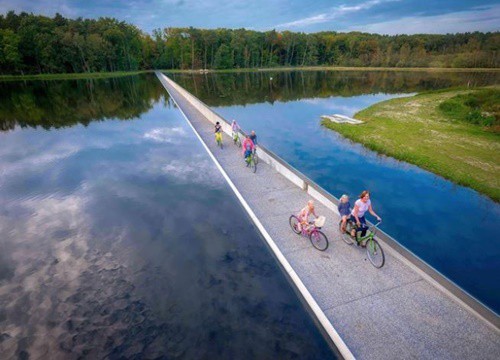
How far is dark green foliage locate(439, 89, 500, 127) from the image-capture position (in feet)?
94.2

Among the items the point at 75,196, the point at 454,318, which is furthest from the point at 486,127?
the point at 75,196

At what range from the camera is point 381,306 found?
7.41 m

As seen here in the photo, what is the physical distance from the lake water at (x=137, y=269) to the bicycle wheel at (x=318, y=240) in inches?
63.1

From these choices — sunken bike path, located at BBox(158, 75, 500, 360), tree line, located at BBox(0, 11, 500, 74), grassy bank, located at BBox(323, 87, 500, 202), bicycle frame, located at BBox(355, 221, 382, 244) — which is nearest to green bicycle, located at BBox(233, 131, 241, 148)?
sunken bike path, located at BBox(158, 75, 500, 360)

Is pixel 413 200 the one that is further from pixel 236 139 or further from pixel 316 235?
pixel 236 139

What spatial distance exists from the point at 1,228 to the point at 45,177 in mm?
5842

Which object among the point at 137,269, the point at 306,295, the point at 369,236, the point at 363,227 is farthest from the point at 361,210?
the point at 137,269

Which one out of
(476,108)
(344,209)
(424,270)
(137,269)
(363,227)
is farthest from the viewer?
(476,108)

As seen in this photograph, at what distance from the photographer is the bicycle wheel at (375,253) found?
8.64m

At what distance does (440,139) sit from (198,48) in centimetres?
11254

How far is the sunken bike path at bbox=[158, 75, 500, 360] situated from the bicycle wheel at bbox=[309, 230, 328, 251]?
183 millimetres

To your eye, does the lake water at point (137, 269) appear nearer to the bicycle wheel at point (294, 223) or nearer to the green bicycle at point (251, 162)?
the bicycle wheel at point (294, 223)

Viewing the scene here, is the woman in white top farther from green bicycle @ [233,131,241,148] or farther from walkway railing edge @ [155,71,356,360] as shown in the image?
green bicycle @ [233,131,241,148]

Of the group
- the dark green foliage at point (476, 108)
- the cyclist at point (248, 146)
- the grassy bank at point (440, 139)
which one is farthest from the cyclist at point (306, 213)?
the dark green foliage at point (476, 108)
